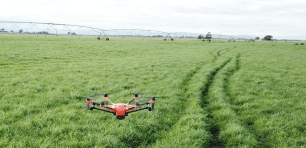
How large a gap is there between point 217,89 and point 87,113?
23.9ft

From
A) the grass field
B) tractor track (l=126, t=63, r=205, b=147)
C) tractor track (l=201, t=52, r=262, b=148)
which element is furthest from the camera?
tractor track (l=201, t=52, r=262, b=148)

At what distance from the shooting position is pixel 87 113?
669cm

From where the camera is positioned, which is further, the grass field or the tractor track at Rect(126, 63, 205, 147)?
the tractor track at Rect(126, 63, 205, 147)

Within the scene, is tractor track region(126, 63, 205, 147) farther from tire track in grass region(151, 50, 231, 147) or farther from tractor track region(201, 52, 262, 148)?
tractor track region(201, 52, 262, 148)

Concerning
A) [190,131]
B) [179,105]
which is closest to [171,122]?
[190,131]

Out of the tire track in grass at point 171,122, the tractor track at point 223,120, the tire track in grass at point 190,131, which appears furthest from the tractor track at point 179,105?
the tractor track at point 223,120

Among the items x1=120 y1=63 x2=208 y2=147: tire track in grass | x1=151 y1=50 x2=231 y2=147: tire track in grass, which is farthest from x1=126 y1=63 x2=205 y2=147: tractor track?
x1=151 y1=50 x2=231 y2=147: tire track in grass

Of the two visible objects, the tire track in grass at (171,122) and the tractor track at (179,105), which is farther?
the tractor track at (179,105)

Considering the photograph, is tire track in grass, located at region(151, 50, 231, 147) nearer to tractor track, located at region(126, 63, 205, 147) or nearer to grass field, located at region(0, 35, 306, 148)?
grass field, located at region(0, 35, 306, 148)

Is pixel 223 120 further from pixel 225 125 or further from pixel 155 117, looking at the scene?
pixel 155 117

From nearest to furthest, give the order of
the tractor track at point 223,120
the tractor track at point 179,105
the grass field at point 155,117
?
the grass field at point 155,117
the tractor track at point 179,105
the tractor track at point 223,120

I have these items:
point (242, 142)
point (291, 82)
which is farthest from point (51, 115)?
point (291, 82)

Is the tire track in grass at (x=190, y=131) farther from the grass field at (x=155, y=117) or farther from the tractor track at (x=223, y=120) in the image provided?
the tractor track at (x=223, y=120)

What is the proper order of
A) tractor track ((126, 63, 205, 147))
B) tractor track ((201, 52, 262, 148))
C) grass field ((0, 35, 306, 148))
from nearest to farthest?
grass field ((0, 35, 306, 148))
tractor track ((126, 63, 205, 147))
tractor track ((201, 52, 262, 148))
